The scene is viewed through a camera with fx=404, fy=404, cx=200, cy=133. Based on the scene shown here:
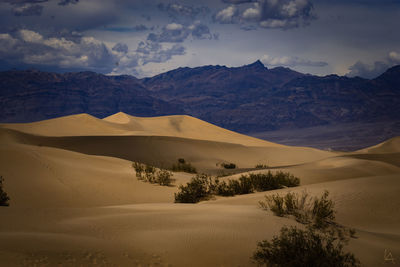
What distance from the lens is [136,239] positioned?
5.94 meters

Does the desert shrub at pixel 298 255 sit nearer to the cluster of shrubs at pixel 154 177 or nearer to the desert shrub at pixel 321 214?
the desert shrub at pixel 321 214

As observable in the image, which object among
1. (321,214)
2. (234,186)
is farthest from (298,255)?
(234,186)

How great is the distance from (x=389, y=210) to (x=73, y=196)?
9.28m

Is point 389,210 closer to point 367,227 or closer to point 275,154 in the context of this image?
point 367,227

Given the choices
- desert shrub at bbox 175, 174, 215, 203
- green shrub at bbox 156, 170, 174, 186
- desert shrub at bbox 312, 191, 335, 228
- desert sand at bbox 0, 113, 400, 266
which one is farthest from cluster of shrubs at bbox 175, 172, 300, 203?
desert shrub at bbox 312, 191, 335, 228

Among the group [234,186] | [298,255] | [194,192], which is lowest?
[298,255]

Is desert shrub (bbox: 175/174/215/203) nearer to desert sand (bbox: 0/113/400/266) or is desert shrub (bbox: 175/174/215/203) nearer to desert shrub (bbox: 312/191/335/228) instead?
desert sand (bbox: 0/113/400/266)

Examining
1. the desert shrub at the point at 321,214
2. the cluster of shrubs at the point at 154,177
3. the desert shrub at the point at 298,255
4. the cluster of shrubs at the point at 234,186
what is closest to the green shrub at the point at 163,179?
the cluster of shrubs at the point at 154,177

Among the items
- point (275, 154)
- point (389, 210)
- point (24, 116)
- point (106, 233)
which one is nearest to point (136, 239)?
point (106, 233)

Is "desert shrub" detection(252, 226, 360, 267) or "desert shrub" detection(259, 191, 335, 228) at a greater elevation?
"desert shrub" detection(259, 191, 335, 228)

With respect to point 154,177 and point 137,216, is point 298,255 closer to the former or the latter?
point 137,216

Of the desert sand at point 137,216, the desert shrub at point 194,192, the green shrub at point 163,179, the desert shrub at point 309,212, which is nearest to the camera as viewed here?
the desert sand at point 137,216

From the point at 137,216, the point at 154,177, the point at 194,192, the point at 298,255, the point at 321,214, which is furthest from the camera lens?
the point at 154,177

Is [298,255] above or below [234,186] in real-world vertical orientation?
below
